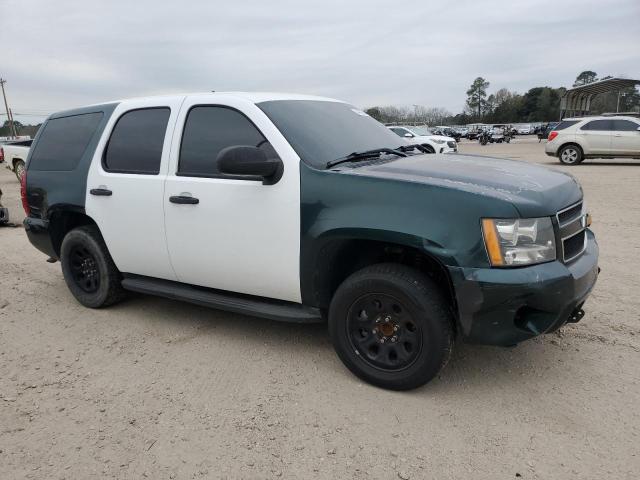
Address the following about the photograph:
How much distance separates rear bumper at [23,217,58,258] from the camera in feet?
15.8

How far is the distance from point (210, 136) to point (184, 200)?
513 millimetres

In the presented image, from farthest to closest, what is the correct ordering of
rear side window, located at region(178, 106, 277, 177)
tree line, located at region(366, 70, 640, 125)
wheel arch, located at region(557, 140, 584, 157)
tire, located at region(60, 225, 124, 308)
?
tree line, located at region(366, 70, 640, 125), wheel arch, located at region(557, 140, 584, 157), tire, located at region(60, 225, 124, 308), rear side window, located at region(178, 106, 277, 177)

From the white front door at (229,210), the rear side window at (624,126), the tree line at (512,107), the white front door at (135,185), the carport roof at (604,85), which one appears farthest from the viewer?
the tree line at (512,107)

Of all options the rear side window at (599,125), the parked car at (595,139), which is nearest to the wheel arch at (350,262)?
the parked car at (595,139)

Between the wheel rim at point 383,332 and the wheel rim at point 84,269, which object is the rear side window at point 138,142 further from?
the wheel rim at point 383,332

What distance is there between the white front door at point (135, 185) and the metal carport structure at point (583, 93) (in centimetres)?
4207

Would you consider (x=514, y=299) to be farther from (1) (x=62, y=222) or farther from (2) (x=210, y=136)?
(1) (x=62, y=222)

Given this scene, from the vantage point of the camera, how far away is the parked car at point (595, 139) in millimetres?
15766

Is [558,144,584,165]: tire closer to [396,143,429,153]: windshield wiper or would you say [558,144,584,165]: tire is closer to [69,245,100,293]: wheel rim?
[396,143,429,153]: windshield wiper

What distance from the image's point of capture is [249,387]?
3.22 metres

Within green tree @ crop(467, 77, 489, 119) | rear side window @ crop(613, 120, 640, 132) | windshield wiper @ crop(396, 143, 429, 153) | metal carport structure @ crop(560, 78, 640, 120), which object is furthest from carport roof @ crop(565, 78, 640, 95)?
green tree @ crop(467, 77, 489, 119)

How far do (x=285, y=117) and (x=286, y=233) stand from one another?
0.87 meters

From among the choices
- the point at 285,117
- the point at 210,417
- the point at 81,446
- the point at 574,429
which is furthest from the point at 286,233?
the point at 574,429

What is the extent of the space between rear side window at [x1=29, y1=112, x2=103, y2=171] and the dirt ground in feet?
4.86
